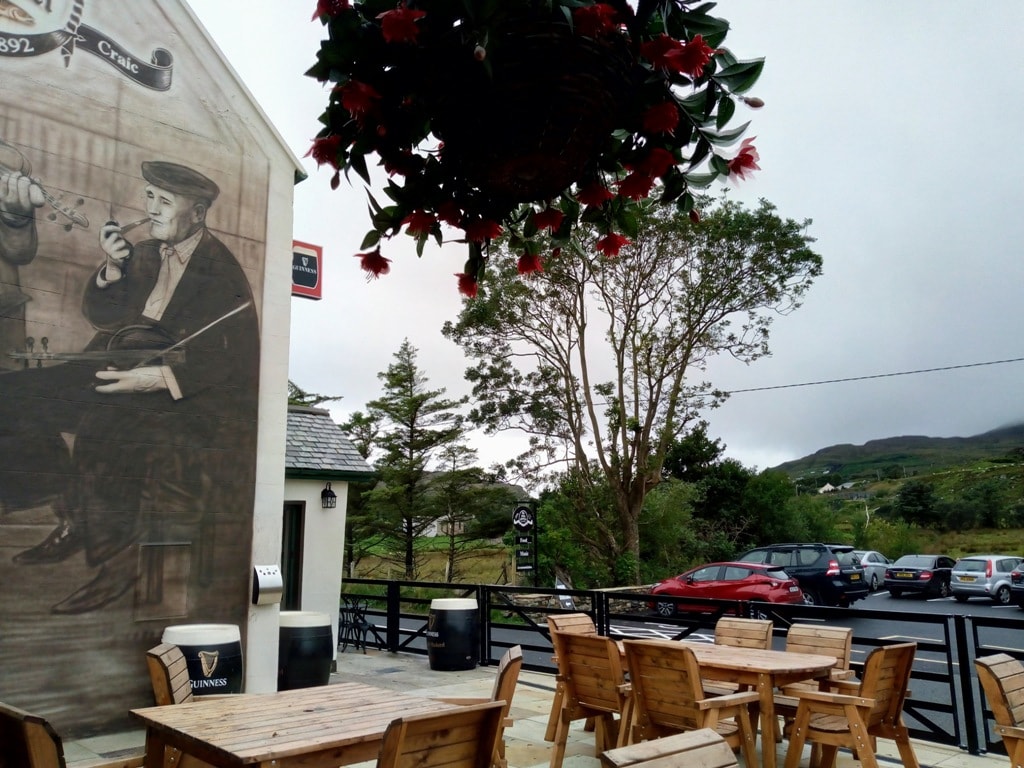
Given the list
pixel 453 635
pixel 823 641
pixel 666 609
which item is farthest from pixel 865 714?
pixel 666 609

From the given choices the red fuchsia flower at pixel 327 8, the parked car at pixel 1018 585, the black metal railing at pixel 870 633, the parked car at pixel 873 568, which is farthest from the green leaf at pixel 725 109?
the parked car at pixel 873 568

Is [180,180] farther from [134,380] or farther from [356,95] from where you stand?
[356,95]

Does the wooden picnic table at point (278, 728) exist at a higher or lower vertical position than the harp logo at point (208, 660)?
higher

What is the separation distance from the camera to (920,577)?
22.3 metres

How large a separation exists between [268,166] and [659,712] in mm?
5980

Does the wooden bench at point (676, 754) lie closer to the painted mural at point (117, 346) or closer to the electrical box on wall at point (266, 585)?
the painted mural at point (117, 346)

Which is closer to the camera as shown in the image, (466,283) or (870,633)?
(466,283)

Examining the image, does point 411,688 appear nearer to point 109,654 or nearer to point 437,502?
point 109,654

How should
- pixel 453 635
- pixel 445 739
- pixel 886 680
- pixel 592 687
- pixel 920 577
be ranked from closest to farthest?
pixel 445 739 < pixel 886 680 < pixel 592 687 < pixel 453 635 < pixel 920 577

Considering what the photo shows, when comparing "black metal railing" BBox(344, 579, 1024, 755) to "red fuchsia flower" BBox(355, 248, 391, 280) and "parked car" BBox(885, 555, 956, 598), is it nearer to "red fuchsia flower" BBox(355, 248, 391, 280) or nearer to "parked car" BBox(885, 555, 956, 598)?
"red fuchsia flower" BBox(355, 248, 391, 280)

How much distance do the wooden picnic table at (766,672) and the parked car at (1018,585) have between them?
57.4ft

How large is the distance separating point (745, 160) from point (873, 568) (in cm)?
2620

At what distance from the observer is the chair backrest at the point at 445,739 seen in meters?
2.59

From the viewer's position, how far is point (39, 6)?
20.8 feet
